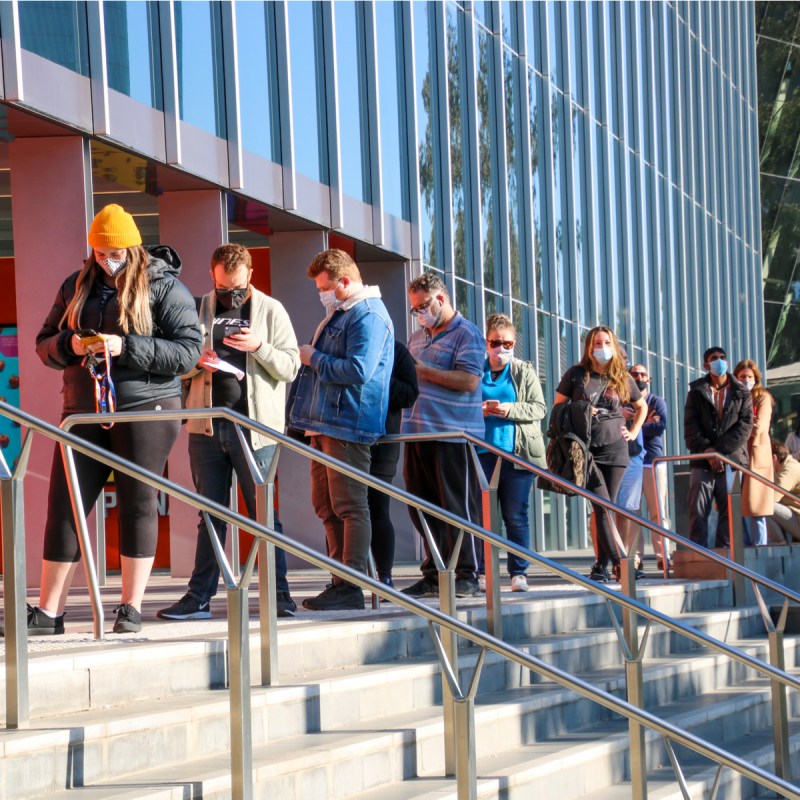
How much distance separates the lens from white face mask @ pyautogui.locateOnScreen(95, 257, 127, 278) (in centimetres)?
621

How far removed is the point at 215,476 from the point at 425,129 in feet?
31.5

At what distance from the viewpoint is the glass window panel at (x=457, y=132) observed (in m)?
16.7

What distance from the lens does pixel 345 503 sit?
7.34 metres

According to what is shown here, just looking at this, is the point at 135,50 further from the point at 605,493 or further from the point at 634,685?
the point at 634,685

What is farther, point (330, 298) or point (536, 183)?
point (536, 183)

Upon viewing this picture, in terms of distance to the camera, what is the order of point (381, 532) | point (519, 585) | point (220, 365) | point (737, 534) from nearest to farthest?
1. point (220, 365)
2. point (381, 532)
3. point (519, 585)
4. point (737, 534)

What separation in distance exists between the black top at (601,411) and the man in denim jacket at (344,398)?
2.85m

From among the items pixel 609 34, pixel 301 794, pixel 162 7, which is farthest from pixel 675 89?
pixel 301 794

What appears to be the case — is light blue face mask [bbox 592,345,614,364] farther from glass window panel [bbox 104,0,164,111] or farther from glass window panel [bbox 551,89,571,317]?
glass window panel [bbox 551,89,571,317]

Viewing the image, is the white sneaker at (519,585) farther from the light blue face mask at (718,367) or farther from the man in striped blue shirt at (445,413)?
the light blue face mask at (718,367)

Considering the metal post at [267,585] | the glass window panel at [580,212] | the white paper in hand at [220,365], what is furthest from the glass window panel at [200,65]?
the glass window panel at [580,212]

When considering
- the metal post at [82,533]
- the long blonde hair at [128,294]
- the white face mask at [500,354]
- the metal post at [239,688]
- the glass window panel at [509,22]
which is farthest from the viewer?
the glass window panel at [509,22]

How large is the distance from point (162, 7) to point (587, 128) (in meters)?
13.5

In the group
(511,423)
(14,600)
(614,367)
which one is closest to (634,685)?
(14,600)
